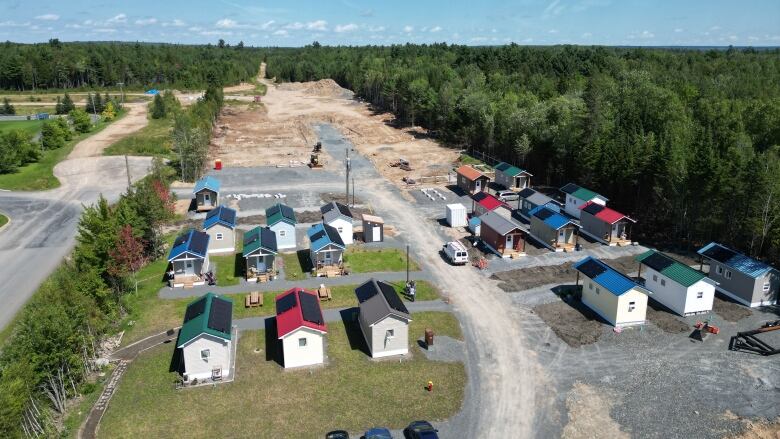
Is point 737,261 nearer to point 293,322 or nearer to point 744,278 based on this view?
point 744,278

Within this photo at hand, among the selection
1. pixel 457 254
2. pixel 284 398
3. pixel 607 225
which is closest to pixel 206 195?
pixel 457 254

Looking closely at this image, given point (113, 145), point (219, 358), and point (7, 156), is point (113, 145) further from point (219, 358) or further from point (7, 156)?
point (219, 358)

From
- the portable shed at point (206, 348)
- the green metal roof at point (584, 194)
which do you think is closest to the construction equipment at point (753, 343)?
the green metal roof at point (584, 194)

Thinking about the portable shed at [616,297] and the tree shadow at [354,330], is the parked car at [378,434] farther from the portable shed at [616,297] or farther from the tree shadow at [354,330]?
the portable shed at [616,297]

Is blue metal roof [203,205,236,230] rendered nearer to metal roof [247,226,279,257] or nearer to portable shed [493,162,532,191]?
metal roof [247,226,279,257]

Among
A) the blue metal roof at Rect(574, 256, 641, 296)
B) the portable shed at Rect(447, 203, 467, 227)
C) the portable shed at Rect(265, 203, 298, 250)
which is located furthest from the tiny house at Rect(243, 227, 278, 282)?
the blue metal roof at Rect(574, 256, 641, 296)

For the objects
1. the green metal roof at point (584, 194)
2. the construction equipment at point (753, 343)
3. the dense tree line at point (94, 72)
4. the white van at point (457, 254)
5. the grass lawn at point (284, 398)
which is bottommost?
the grass lawn at point (284, 398)
